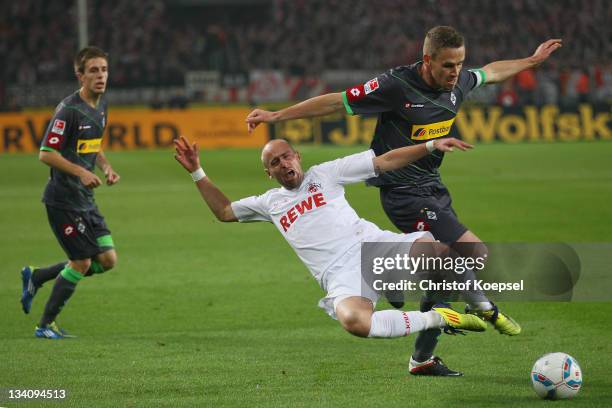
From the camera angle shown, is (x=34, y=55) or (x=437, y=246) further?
(x=34, y=55)

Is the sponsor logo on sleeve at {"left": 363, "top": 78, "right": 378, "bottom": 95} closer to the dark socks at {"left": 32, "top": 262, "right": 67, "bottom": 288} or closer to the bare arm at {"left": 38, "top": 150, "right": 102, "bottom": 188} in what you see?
the bare arm at {"left": 38, "top": 150, "right": 102, "bottom": 188}

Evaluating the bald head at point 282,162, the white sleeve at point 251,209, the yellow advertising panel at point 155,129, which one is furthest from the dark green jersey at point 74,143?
the yellow advertising panel at point 155,129

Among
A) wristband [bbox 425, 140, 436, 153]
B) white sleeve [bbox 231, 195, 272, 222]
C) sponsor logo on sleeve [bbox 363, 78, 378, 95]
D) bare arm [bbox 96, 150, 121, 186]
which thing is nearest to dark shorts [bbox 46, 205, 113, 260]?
bare arm [bbox 96, 150, 121, 186]

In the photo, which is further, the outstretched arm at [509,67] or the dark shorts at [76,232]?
the dark shorts at [76,232]

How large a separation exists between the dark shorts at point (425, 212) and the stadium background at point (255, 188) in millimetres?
1004

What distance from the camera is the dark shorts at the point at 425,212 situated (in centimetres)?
713

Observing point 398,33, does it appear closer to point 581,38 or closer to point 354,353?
point 581,38

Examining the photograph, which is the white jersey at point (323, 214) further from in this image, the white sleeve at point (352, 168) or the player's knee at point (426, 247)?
the player's knee at point (426, 247)

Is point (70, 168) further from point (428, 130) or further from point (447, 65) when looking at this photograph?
point (447, 65)

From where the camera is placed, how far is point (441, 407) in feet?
20.0

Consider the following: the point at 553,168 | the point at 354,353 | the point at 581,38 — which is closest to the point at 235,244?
the point at 354,353

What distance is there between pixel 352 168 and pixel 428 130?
82 cm

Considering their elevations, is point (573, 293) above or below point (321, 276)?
below

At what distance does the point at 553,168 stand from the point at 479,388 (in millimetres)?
16315
